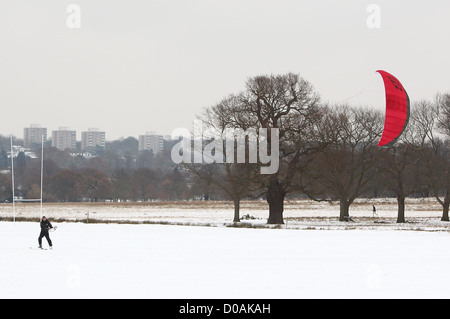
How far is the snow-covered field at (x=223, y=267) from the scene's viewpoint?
1530 cm

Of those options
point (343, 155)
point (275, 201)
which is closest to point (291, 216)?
point (343, 155)

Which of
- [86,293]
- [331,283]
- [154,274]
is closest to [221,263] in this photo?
[154,274]

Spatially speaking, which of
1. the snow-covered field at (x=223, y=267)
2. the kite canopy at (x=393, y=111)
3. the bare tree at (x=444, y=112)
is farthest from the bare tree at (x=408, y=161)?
the snow-covered field at (x=223, y=267)

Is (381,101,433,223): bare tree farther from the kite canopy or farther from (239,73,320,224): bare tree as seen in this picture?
the kite canopy

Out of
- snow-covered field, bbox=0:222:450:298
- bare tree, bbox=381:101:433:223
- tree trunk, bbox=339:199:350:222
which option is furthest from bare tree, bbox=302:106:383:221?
snow-covered field, bbox=0:222:450:298

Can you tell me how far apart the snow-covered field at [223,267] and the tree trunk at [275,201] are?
17.9 m

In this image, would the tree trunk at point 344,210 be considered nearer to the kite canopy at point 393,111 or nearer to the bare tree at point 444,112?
the bare tree at point 444,112

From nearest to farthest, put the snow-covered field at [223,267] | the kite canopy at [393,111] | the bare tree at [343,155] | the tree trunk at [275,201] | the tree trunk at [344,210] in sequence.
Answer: the snow-covered field at [223,267], the kite canopy at [393,111], the tree trunk at [275,201], the bare tree at [343,155], the tree trunk at [344,210]

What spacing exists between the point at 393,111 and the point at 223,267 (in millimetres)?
15164

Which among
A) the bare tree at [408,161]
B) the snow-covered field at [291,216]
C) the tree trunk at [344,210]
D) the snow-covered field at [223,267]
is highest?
the bare tree at [408,161]

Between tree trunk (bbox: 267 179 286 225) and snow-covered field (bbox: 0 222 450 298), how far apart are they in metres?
17.9

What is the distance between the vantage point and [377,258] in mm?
22438

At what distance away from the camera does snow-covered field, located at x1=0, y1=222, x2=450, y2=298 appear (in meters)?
15.3
